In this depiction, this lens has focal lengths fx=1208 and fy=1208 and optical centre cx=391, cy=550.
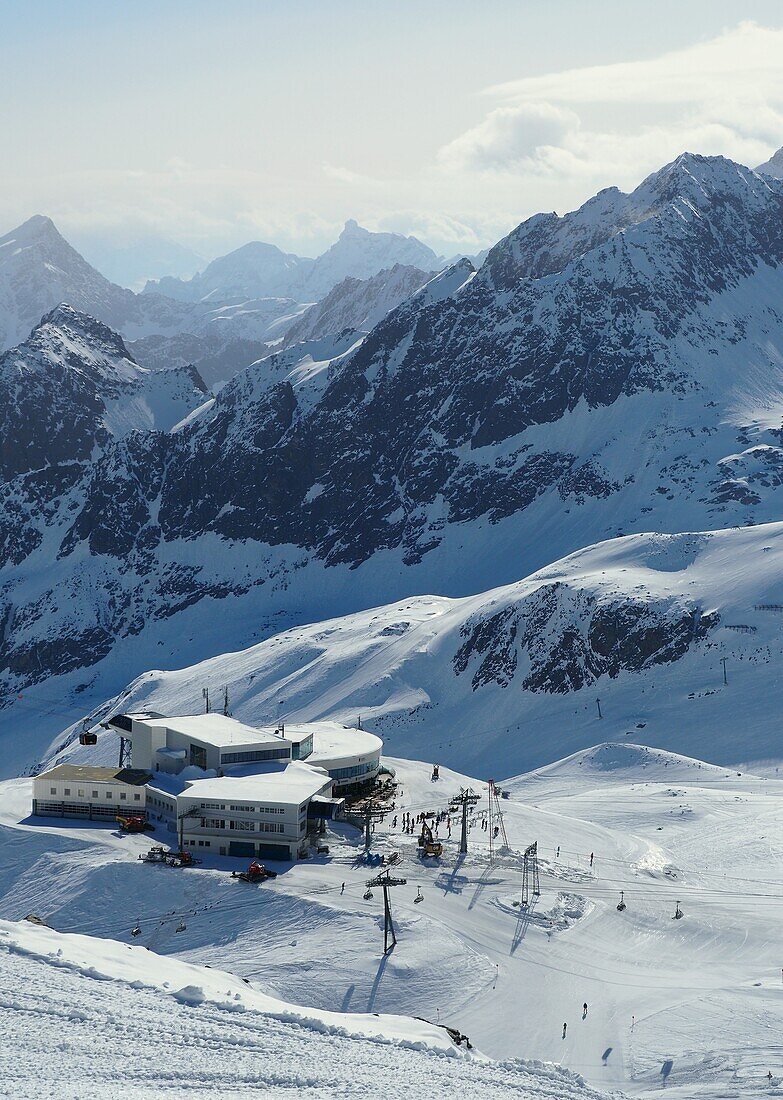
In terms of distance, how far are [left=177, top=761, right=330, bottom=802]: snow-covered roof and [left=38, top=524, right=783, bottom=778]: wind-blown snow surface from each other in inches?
1519

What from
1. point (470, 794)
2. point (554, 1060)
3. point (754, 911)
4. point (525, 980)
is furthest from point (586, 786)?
point (554, 1060)

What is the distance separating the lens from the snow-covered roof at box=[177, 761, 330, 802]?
7506 centimetres

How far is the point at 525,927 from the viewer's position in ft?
210

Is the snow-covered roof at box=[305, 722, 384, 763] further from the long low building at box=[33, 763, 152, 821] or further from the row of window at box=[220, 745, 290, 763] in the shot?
the long low building at box=[33, 763, 152, 821]

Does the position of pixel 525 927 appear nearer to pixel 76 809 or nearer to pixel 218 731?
pixel 218 731

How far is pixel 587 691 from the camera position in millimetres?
128875

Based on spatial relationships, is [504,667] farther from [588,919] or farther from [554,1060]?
[554,1060]

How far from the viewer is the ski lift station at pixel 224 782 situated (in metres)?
74.1

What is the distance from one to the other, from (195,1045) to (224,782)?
3565cm

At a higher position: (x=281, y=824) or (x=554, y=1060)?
(x=281, y=824)

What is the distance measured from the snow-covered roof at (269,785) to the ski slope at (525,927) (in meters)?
4.00

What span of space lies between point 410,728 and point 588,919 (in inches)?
2742

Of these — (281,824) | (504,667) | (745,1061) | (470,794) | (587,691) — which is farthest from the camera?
(504,667)

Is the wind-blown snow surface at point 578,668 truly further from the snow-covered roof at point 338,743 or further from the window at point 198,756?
the window at point 198,756
